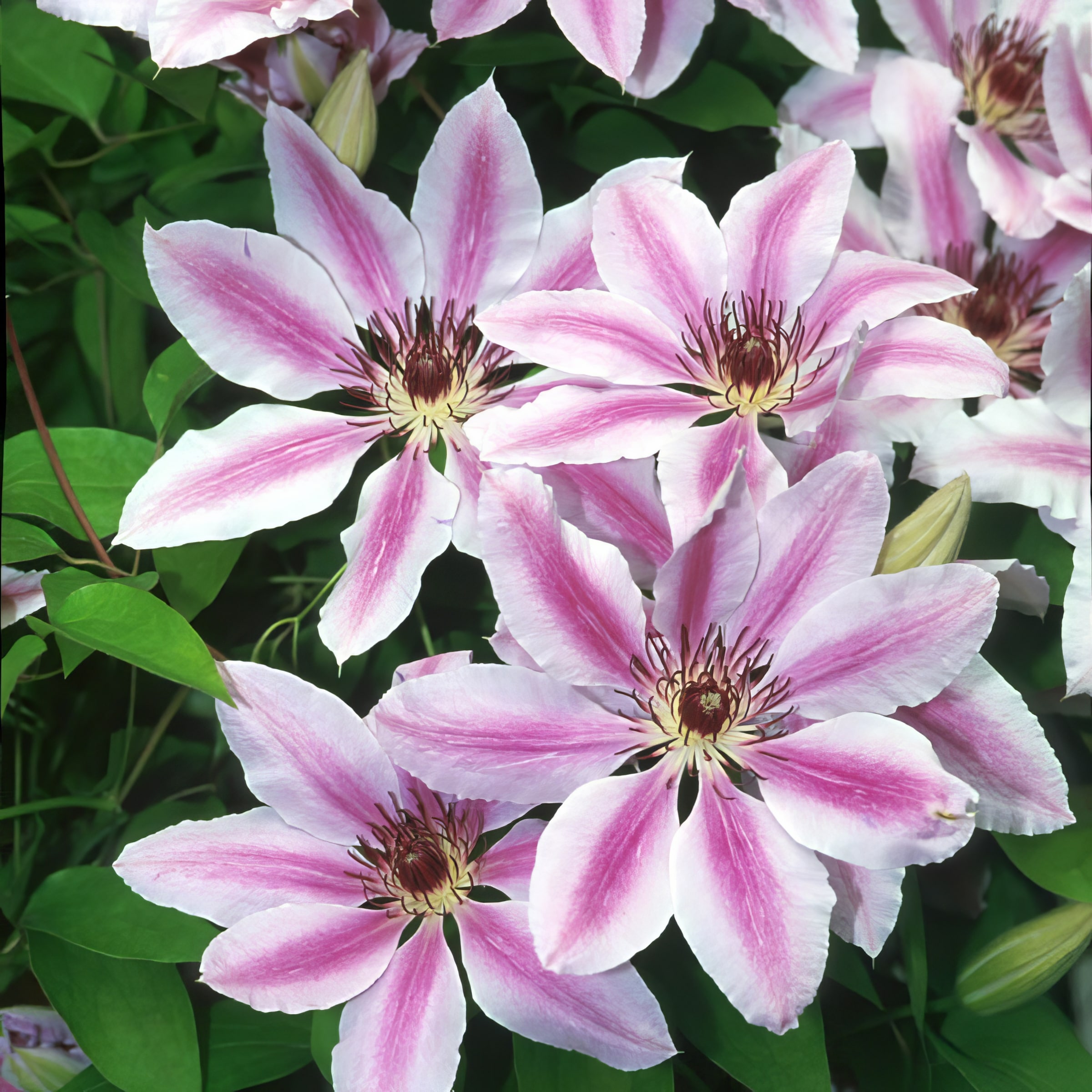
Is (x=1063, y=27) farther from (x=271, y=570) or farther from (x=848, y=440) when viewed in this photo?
(x=271, y=570)

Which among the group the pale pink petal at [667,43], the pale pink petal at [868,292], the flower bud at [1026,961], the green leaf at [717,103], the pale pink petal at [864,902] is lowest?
the flower bud at [1026,961]

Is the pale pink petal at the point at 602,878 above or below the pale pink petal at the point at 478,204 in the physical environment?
below

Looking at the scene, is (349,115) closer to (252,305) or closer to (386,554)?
(252,305)

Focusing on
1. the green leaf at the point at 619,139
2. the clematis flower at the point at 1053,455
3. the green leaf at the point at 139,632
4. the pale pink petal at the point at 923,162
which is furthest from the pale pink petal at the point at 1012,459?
the green leaf at the point at 139,632

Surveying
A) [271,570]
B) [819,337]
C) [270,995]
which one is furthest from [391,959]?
[819,337]

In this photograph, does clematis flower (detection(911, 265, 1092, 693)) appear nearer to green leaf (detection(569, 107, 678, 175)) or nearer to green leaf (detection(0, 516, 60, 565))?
green leaf (detection(569, 107, 678, 175))

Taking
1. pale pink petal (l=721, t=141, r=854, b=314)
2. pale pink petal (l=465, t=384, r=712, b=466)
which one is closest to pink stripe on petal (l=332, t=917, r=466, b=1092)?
pale pink petal (l=465, t=384, r=712, b=466)

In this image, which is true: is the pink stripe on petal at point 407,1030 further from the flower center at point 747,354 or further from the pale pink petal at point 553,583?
the flower center at point 747,354
